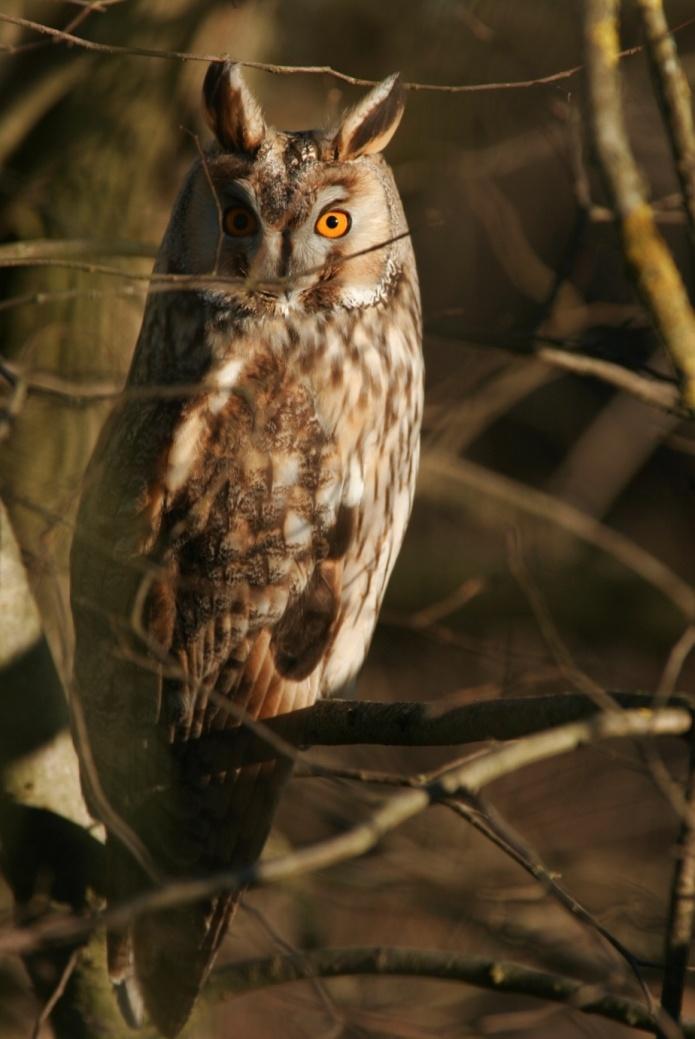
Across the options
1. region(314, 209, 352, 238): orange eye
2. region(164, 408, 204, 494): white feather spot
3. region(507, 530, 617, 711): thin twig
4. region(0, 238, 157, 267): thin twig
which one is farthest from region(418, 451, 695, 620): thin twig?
region(0, 238, 157, 267): thin twig

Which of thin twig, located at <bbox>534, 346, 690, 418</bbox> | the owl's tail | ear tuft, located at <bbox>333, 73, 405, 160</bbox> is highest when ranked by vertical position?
ear tuft, located at <bbox>333, 73, 405, 160</bbox>

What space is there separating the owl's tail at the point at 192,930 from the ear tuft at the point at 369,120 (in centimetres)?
138

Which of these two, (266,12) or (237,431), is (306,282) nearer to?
(237,431)

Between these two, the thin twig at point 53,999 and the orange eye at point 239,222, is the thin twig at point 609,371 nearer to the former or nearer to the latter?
the orange eye at point 239,222

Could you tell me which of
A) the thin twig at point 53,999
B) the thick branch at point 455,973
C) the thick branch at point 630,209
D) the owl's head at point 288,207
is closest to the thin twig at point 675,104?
the thick branch at point 630,209

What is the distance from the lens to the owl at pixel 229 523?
2988 mm

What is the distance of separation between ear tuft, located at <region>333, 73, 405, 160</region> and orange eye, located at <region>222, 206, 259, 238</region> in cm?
28

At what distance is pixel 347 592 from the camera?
124 inches

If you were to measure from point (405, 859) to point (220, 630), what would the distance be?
1.34 metres

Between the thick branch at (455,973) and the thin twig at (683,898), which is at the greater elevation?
the thin twig at (683,898)

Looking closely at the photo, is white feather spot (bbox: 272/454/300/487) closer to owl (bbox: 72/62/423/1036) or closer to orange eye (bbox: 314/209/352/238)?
owl (bbox: 72/62/423/1036)

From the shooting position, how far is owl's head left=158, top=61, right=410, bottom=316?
2984 millimetres

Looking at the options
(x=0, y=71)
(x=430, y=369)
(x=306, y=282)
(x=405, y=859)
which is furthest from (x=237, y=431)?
(x=430, y=369)

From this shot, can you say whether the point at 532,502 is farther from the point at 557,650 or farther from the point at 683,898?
the point at 683,898
